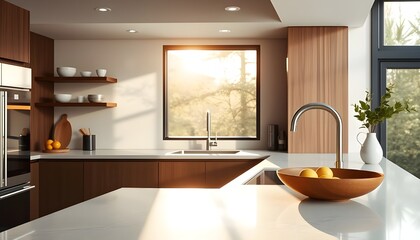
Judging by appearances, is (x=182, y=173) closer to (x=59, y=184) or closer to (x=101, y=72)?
(x=59, y=184)

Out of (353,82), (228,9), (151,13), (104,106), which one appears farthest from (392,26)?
(104,106)

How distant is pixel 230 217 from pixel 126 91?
12.3 ft

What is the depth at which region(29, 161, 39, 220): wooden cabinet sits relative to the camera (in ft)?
14.3

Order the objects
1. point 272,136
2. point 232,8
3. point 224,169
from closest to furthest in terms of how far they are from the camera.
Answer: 1. point 232,8
2. point 224,169
3. point 272,136

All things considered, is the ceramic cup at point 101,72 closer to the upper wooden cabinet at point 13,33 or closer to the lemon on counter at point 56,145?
the lemon on counter at point 56,145

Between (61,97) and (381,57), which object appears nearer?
(381,57)

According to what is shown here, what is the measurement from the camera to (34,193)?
441cm

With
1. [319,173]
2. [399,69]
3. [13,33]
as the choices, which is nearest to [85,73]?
[13,33]

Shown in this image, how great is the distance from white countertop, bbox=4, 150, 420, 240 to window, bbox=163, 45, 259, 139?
2.88m

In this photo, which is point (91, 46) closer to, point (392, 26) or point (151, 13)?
point (151, 13)

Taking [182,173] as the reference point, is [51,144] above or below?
above

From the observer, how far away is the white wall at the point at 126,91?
5098 mm

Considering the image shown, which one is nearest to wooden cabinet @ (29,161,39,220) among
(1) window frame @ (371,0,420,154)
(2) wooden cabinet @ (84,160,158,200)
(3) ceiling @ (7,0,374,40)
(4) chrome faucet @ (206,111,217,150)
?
(2) wooden cabinet @ (84,160,158,200)

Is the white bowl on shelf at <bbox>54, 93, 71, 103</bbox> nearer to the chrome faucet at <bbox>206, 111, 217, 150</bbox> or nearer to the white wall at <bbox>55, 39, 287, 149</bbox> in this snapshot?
the white wall at <bbox>55, 39, 287, 149</bbox>
